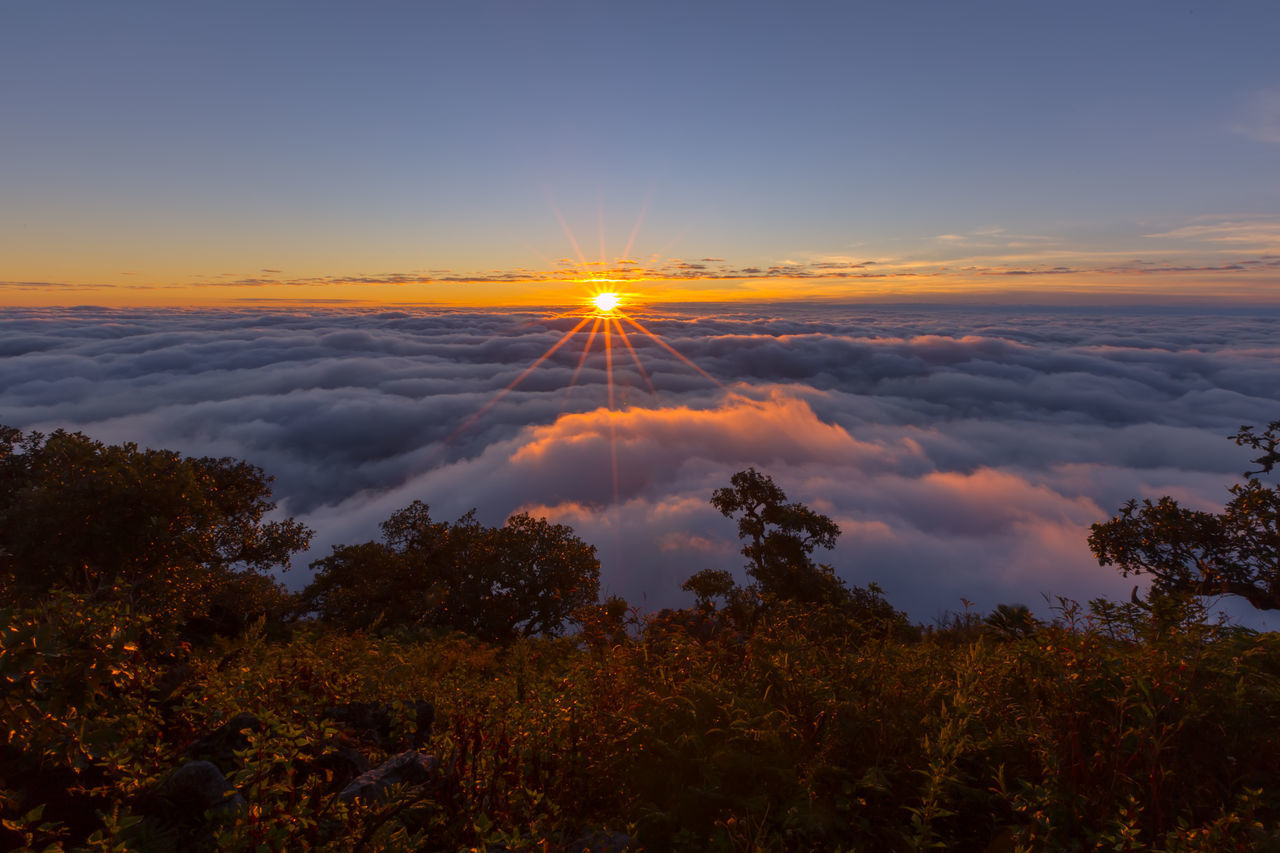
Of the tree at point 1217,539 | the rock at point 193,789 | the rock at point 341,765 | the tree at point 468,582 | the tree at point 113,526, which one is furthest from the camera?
the tree at point 468,582

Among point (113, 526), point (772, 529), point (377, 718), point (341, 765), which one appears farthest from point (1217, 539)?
point (113, 526)

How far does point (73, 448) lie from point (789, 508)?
2583cm

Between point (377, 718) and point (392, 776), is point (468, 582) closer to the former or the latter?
point (377, 718)

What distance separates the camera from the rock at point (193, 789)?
3.88 meters

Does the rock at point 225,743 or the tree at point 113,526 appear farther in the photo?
the tree at point 113,526

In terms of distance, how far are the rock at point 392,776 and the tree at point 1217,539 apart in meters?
16.5

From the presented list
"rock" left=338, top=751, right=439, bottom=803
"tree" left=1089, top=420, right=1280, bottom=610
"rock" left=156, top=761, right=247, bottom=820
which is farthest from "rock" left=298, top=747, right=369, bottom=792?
"tree" left=1089, top=420, right=1280, bottom=610

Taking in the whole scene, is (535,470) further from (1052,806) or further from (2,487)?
(1052,806)

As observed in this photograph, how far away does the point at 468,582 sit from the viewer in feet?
79.5

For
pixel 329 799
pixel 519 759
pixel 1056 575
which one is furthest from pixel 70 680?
pixel 1056 575

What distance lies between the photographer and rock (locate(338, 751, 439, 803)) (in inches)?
156

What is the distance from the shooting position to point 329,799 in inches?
148

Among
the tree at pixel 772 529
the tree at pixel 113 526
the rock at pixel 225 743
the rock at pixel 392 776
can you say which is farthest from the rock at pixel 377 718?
the tree at pixel 772 529

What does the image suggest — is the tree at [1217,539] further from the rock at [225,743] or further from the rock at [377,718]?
the rock at [225,743]
